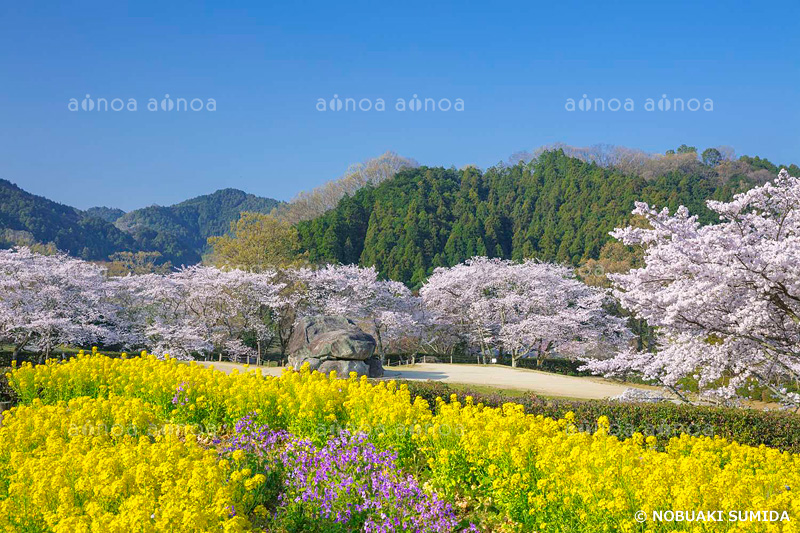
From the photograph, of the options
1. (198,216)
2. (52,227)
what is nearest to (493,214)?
(52,227)

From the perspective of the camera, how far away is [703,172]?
5491 cm

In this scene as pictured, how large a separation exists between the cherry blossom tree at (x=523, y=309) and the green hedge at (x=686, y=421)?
17.7m

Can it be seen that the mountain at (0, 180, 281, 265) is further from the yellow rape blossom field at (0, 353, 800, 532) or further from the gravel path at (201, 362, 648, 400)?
the yellow rape blossom field at (0, 353, 800, 532)

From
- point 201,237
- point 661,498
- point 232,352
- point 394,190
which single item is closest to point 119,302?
point 232,352

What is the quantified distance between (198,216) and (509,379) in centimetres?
12351

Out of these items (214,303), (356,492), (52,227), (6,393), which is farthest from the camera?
(52,227)

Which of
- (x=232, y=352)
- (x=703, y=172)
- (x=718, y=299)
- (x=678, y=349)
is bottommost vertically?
(x=232, y=352)

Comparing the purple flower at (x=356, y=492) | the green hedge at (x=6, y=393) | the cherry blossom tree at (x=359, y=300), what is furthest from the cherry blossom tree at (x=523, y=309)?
the purple flower at (x=356, y=492)

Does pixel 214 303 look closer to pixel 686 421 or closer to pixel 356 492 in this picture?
pixel 686 421

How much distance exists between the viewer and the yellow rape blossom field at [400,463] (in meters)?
3.83

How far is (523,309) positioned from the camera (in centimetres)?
2869

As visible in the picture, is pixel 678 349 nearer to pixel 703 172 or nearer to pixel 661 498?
pixel 661 498

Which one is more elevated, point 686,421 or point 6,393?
point 686,421

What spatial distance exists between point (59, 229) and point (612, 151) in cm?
6500
